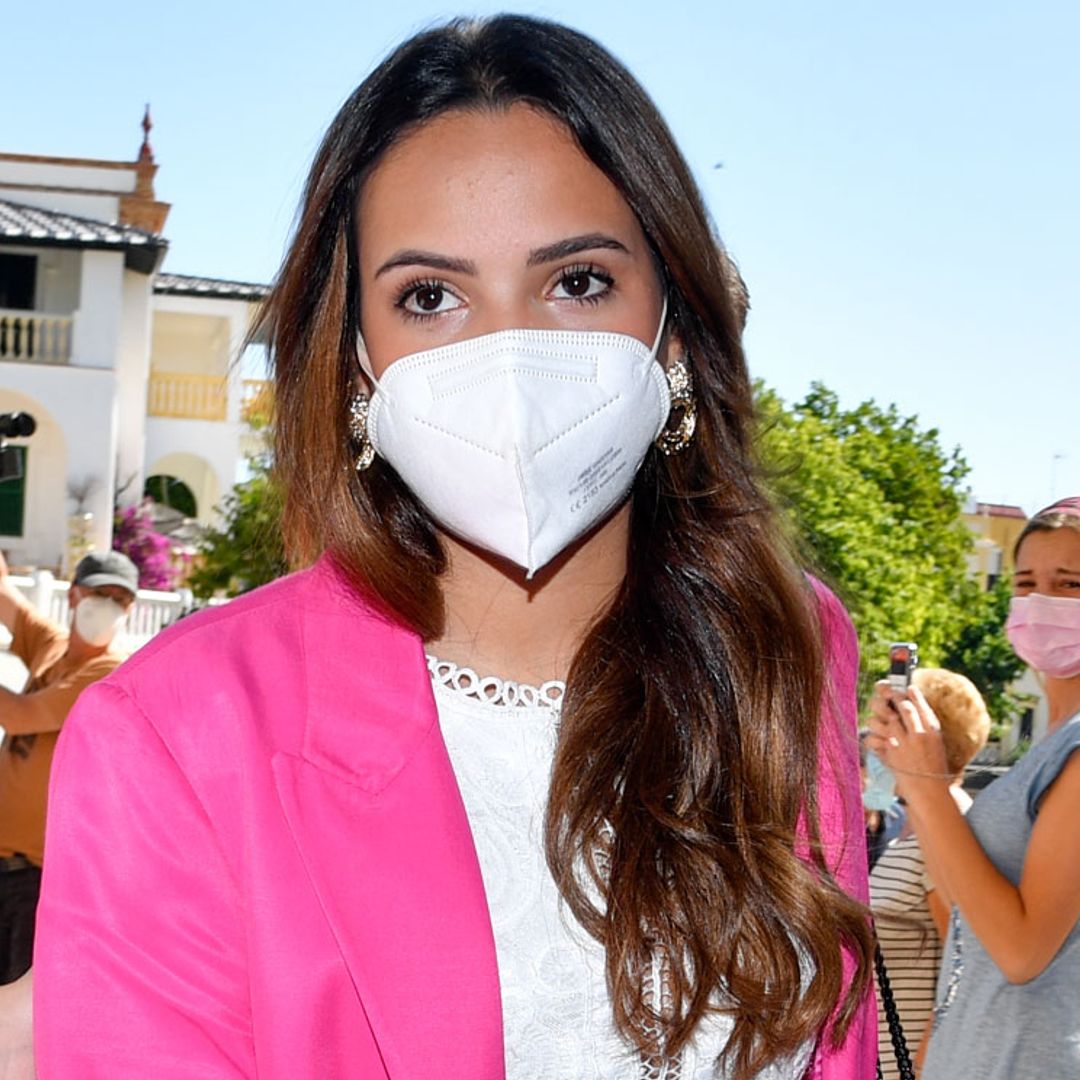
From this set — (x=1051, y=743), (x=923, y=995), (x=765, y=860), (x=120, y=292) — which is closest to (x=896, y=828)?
(x=923, y=995)

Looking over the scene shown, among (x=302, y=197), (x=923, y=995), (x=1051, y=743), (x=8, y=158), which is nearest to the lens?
(x=302, y=197)

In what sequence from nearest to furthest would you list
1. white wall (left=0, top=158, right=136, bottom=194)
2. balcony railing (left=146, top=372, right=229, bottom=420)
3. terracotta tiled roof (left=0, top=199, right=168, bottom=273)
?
terracotta tiled roof (left=0, top=199, right=168, bottom=273) → white wall (left=0, top=158, right=136, bottom=194) → balcony railing (left=146, top=372, right=229, bottom=420)

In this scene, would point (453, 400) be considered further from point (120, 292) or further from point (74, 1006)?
point (120, 292)

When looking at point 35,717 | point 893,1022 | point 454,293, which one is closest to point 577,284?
point 454,293

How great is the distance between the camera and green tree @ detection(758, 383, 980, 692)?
24703mm

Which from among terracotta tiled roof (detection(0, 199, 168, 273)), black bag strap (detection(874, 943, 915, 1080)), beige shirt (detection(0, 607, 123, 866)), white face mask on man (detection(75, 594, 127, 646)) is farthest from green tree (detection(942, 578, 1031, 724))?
black bag strap (detection(874, 943, 915, 1080))

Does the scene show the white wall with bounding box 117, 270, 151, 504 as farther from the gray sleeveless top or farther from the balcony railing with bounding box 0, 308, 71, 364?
the gray sleeveless top

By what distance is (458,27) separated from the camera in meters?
1.58

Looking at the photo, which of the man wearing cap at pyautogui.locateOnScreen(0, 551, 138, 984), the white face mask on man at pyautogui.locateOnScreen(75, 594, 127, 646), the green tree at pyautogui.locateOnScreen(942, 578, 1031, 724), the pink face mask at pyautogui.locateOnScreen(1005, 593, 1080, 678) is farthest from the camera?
the green tree at pyautogui.locateOnScreen(942, 578, 1031, 724)

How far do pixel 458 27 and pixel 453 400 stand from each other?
0.47 m

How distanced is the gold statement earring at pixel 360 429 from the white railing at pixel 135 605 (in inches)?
523

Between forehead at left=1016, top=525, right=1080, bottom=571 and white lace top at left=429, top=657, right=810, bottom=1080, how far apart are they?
1.46 m

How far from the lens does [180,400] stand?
22.8 metres

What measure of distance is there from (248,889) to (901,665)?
170cm
